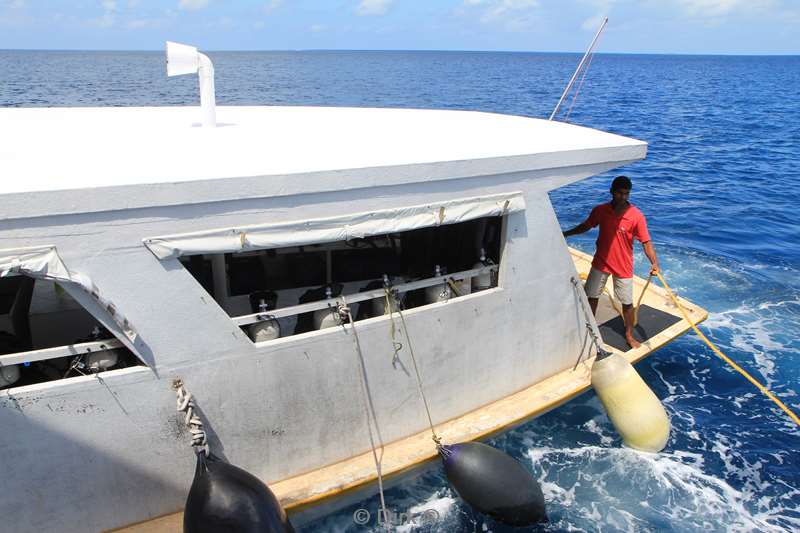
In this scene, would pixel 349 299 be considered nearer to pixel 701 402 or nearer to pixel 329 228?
pixel 329 228

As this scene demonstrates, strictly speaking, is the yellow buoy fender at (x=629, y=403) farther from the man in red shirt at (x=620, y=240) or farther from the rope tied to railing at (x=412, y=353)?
the rope tied to railing at (x=412, y=353)

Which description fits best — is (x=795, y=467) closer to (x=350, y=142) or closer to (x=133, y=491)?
(x=350, y=142)

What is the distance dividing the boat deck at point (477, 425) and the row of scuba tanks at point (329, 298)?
123 cm

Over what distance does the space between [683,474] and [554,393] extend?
1592 mm

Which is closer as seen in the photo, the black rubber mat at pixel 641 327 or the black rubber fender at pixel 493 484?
the black rubber fender at pixel 493 484

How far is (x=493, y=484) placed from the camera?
4484 mm

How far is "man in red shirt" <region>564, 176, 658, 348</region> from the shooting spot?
582 cm

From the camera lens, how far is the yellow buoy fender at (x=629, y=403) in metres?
5.45

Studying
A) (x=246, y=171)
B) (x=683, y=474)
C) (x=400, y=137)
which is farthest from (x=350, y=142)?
(x=683, y=474)

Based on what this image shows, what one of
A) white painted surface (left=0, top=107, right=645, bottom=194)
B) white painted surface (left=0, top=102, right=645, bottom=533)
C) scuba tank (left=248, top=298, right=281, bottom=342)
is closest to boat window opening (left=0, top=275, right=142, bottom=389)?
white painted surface (left=0, top=102, right=645, bottom=533)

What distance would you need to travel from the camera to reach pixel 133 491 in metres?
4.14

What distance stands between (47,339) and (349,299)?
9.73 ft

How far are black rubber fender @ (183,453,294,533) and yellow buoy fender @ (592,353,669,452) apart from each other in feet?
10.9

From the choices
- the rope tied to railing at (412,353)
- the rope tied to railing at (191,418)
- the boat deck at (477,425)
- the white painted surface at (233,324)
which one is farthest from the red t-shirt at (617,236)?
the rope tied to railing at (191,418)
